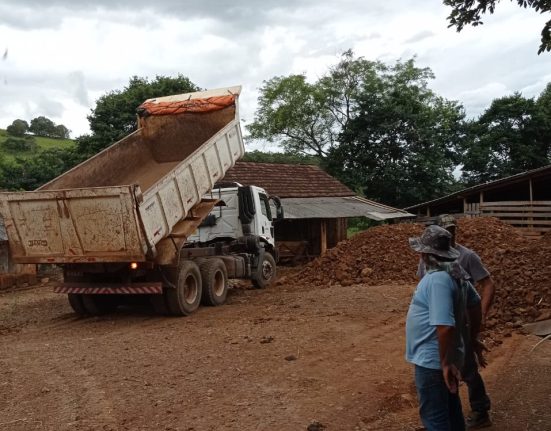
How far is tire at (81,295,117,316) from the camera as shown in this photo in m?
10.0

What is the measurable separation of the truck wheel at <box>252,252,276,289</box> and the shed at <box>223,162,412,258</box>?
553 cm

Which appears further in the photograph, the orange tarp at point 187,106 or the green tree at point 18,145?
the green tree at point 18,145

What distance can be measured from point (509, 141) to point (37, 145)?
91.3 feet

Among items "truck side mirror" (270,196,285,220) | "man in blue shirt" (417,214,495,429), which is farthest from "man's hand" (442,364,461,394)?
"truck side mirror" (270,196,285,220)

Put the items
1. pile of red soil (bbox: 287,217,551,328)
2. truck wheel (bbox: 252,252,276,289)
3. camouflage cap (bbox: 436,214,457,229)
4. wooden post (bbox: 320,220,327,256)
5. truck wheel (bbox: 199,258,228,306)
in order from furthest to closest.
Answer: wooden post (bbox: 320,220,327,256) → truck wheel (bbox: 252,252,276,289) → truck wheel (bbox: 199,258,228,306) → pile of red soil (bbox: 287,217,551,328) → camouflage cap (bbox: 436,214,457,229)

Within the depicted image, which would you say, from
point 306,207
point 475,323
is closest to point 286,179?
point 306,207

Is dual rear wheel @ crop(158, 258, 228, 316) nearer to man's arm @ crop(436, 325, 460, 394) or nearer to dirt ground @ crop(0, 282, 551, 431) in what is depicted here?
dirt ground @ crop(0, 282, 551, 431)

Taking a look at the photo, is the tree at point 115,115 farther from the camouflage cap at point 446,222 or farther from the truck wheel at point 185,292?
the camouflage cap at point 446,222

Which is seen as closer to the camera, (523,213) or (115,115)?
(523,213)

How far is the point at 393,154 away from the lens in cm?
3025

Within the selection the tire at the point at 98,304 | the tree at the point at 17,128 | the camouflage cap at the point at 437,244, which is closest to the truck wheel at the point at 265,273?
the tire at the point at 98,304

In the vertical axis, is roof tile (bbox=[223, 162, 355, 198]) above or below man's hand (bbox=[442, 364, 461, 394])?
above

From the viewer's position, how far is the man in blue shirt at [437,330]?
3.12m

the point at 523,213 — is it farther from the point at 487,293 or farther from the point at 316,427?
the point at 316,427
